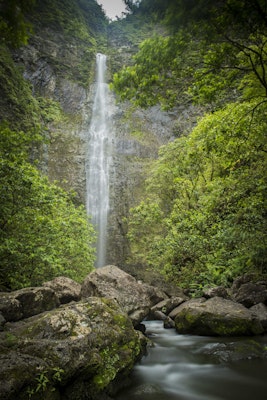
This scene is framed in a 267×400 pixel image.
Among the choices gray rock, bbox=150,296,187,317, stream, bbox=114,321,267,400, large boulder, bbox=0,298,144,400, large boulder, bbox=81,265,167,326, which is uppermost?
large boulder, bbox=0,298,144,400

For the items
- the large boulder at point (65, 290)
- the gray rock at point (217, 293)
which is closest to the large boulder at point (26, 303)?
the large boulder at point (65, 290)

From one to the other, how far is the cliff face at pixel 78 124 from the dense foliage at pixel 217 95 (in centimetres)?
1504

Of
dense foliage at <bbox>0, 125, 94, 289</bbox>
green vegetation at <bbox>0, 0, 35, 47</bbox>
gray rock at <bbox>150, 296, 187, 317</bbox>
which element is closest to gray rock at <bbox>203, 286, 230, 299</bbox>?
gray rock at <bbox>150, 296, 187, 317</bbox>

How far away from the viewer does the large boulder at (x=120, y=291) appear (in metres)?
7.83

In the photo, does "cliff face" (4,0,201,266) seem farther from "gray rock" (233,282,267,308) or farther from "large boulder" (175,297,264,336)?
"large boulder" (175,297,264,336)

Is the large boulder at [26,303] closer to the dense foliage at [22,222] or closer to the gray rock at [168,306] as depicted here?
the dense foliage at [22,222]

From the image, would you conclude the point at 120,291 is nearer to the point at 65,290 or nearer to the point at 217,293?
the point at 65,290

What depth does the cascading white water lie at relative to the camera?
29.8 m

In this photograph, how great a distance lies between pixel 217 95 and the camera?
20.6ft

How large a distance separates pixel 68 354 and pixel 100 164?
99.6 ft

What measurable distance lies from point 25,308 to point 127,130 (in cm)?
3034

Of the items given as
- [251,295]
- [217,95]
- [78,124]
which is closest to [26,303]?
[217,95]

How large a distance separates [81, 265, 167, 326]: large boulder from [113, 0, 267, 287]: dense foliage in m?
3.19

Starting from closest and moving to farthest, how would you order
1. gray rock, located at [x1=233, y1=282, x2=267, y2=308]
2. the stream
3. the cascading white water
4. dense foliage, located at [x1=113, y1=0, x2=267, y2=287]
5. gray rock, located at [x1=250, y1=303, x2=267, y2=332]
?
dense foliage, located at [x1=113, y1=0, x2=267, y2=287] → the stream → gray rock, located at [x1=250, y1=303, x2=267, y2=332] → gray rock, located at [x1=233, y1=282, x2=267, y2=308] → the cascading white water
